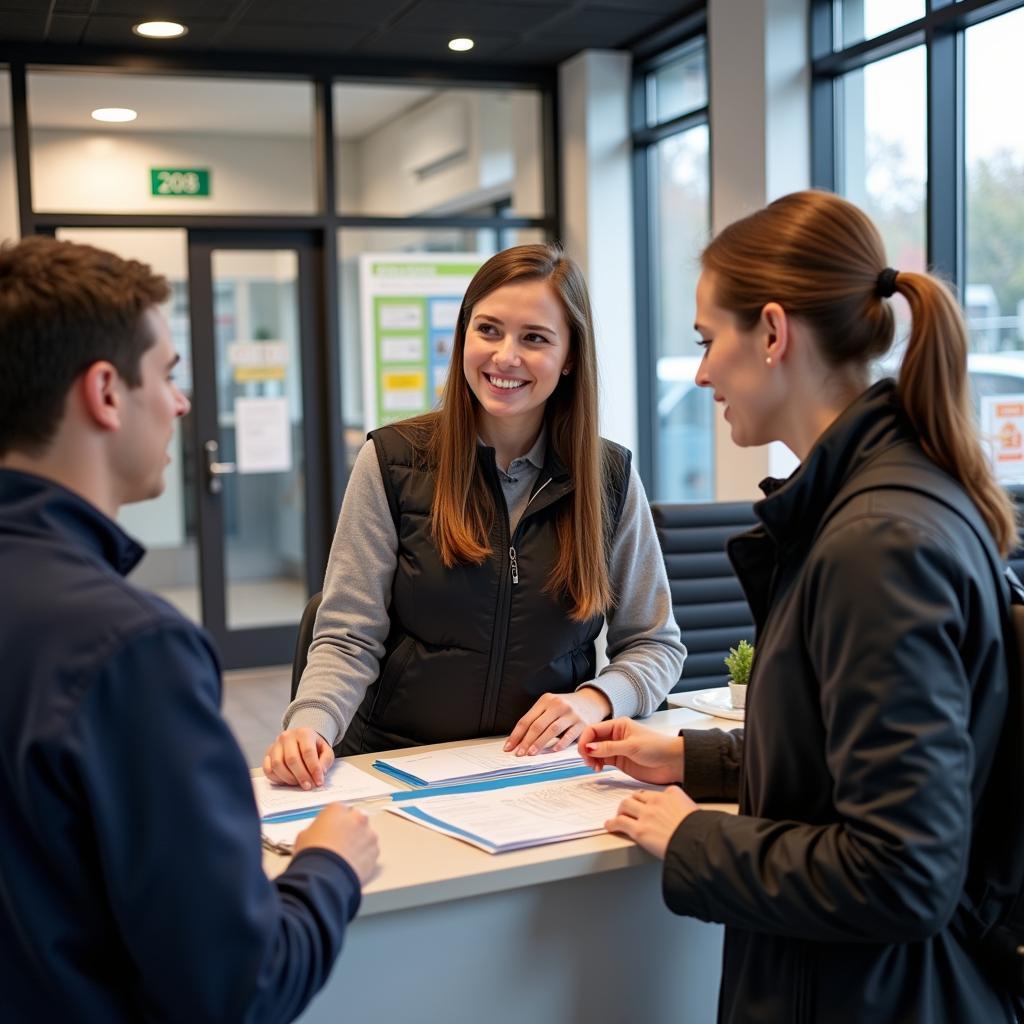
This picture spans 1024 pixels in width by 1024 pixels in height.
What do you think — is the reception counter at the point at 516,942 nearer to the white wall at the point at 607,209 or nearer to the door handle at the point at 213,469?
the white wall at the point at 607,209

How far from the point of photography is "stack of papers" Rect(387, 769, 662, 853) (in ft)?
4.76

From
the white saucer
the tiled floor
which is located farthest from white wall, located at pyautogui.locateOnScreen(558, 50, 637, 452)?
the white saucer

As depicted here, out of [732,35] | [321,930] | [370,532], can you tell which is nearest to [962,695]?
[321,930]

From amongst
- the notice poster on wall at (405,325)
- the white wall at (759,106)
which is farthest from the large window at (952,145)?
the notice poster on wall at (405,325)

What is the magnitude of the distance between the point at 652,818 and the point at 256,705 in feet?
14.1

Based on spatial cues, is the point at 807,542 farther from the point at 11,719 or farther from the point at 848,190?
the point at 848,190

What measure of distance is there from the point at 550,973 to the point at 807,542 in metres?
0.62

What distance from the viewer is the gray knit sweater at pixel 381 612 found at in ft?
6.15

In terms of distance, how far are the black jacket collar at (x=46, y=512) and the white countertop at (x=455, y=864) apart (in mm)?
517

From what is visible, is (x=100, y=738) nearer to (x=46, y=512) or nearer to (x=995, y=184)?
(x=46, y=512)

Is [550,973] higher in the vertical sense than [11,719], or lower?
lower

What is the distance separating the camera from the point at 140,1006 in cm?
95

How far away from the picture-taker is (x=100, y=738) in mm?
882

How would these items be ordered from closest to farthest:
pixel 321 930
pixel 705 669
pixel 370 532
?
pixel 321 930 < pixel 370 532 < pixel 705 669
